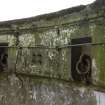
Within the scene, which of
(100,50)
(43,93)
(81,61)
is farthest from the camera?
(43,93)

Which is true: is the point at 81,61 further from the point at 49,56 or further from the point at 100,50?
the point at 49,56

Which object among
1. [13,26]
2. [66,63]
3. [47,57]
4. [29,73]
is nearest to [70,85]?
[66,63]

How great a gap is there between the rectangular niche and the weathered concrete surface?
0.56 feet

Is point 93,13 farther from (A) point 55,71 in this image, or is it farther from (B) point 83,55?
(A) point 55,71

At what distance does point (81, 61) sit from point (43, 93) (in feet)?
3.79

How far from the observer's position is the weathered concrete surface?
5.35 meters

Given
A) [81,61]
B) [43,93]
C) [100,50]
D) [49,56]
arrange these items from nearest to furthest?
1. [100,50]
2. [81,61]
3. [49,56]
4. [43,93]

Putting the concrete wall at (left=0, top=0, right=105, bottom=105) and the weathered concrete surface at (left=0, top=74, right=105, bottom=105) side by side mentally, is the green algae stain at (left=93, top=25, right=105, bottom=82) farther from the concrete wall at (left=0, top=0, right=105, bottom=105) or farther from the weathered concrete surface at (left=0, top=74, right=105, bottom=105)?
the weathered concrete surface at (left=0, top=74, right=105, bottom=105)

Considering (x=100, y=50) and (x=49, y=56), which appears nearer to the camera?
(x=100, y=50)

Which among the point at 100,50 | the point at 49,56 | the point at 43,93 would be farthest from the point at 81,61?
the point at 43,93

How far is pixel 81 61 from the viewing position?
18.0 feet

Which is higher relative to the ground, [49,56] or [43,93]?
[49,56]

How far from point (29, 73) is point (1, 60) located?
1.09 m

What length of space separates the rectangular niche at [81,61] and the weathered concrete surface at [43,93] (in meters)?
0.17
